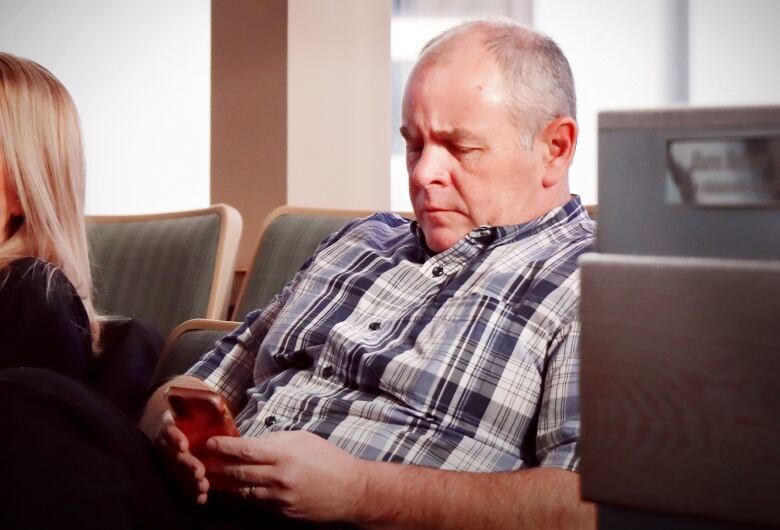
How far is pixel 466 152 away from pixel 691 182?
79 cm

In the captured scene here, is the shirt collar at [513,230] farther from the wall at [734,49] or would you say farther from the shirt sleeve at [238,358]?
the wall at [734,49]

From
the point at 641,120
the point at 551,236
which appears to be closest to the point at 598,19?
the point at 551,236

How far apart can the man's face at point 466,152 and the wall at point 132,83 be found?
218cm

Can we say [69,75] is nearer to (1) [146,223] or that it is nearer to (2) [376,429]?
(1) [146,223]

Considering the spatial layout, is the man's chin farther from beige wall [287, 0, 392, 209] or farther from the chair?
beige wall [287, 0, 392, 209]

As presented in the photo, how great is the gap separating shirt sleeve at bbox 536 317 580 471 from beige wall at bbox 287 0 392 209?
5.48ft

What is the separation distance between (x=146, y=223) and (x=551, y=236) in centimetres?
115

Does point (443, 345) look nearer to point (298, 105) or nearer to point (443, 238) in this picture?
point (443, 238)

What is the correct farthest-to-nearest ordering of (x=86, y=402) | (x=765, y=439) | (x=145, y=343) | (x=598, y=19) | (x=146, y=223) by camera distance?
(x=598, y=19), (x=146, y=223), (x=145, y=343), (x=86, y=402), (x=765, y=439)

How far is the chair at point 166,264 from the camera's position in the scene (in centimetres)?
196

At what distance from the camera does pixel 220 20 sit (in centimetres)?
283

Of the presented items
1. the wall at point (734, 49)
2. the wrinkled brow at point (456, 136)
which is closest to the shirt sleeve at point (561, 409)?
the wrinkled brow at point (456, 136)

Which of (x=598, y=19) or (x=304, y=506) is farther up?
(x=598, y=19)

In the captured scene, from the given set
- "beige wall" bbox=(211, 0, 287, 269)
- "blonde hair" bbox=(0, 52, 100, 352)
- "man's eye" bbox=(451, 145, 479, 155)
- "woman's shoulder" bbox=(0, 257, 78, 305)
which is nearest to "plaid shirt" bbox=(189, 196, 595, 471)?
"man's eye" bbox=(451, 145, 479, 155)
